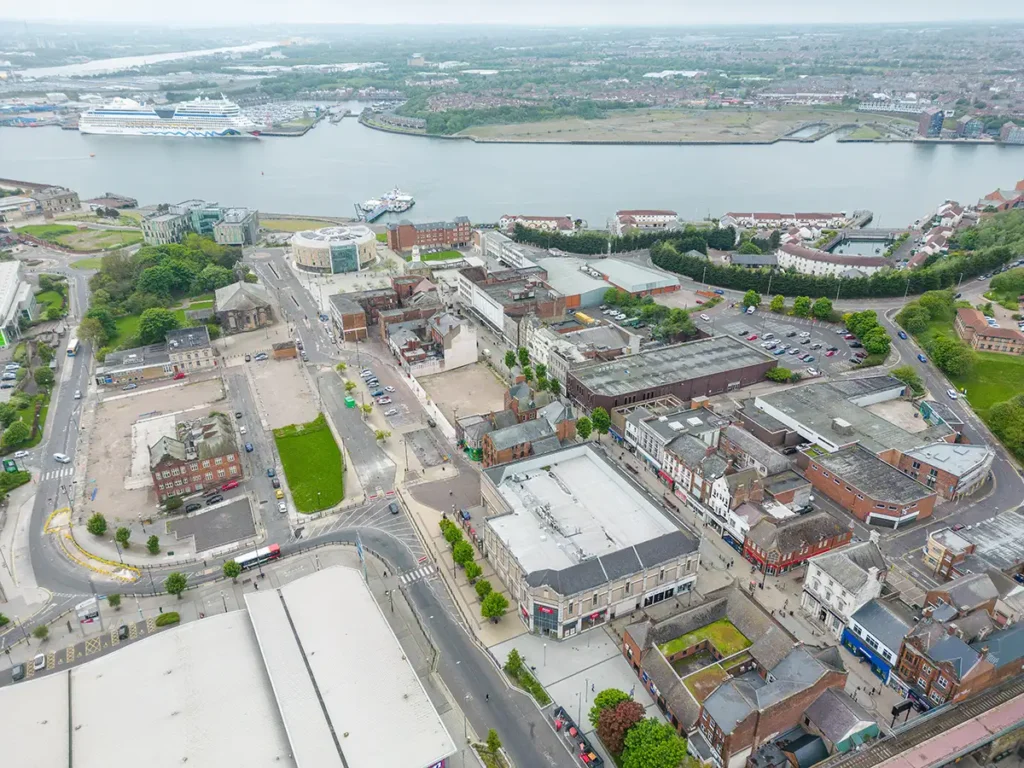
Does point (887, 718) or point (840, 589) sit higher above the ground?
point (840, 589)

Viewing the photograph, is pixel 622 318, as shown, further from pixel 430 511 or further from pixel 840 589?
pixel 840 589

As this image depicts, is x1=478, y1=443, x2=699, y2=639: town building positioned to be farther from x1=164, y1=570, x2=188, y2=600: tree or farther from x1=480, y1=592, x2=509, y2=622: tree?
x1=164, y1=570, x2=188, y2=600: tree

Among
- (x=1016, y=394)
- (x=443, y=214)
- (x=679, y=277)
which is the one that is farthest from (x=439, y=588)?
(x=443, y=214)

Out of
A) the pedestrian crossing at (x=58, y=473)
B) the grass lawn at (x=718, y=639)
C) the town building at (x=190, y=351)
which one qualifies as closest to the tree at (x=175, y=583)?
the pedestrian crossing at (x=58, y=473)

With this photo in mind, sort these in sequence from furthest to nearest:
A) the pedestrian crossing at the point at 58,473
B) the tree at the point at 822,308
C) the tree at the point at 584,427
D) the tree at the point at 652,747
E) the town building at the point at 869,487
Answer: the tree at the point at 822,308
the tree at the point at 584,427
the pedestrian crossing at the point at 58,473
the town building at the point at 869,487
the tree at the point at 652,747

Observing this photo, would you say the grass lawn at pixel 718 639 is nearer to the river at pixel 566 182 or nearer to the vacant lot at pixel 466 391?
the vacant lot at pixel 466 391

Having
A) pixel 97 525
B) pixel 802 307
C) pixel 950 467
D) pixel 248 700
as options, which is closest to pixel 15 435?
pixel 97 525

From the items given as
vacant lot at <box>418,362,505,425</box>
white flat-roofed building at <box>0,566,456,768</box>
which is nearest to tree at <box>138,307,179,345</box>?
vacant lot at <box>418,362,505,425</box>
